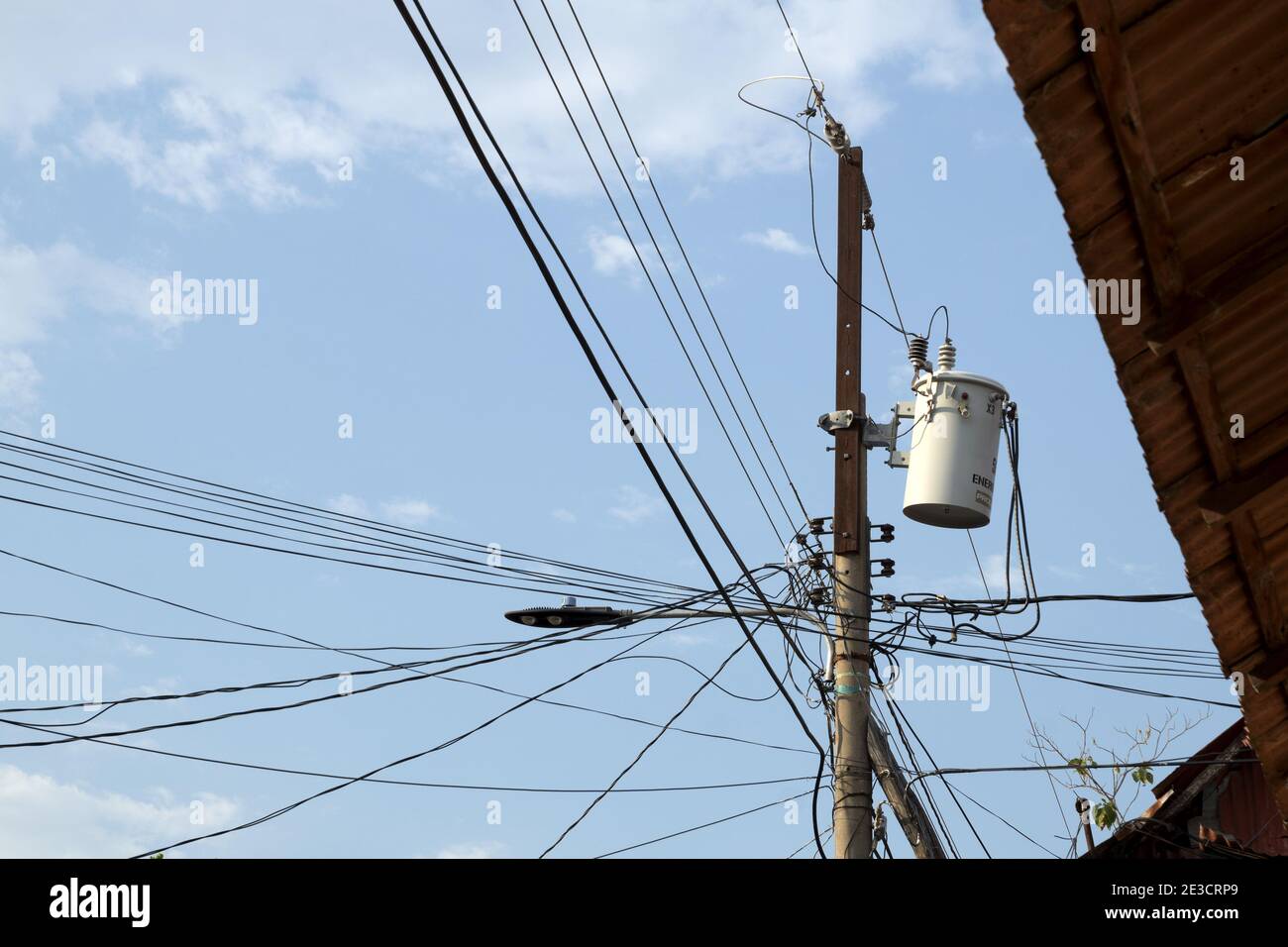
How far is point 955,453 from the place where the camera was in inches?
367

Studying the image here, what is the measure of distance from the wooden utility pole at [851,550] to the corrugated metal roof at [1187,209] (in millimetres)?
4842

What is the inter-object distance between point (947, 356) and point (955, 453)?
0.84 meters

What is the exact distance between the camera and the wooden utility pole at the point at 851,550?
30.1ft

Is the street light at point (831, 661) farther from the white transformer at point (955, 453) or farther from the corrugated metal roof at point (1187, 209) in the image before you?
the corrugated metal roof at point (1187, 209)

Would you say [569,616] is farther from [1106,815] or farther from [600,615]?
[1106,815]

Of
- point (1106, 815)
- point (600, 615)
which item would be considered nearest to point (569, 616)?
point (600, 615)

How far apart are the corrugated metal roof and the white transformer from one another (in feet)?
14.8

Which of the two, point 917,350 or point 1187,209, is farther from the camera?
point 917,350

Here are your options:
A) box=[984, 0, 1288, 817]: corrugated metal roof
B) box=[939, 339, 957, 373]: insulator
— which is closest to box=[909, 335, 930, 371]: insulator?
box=[939, 339, 957, 373]: insulator

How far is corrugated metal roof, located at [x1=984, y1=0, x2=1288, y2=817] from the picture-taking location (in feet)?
10.6

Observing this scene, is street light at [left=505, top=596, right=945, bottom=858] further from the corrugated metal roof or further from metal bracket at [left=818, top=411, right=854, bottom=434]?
the corrugated metal roof
